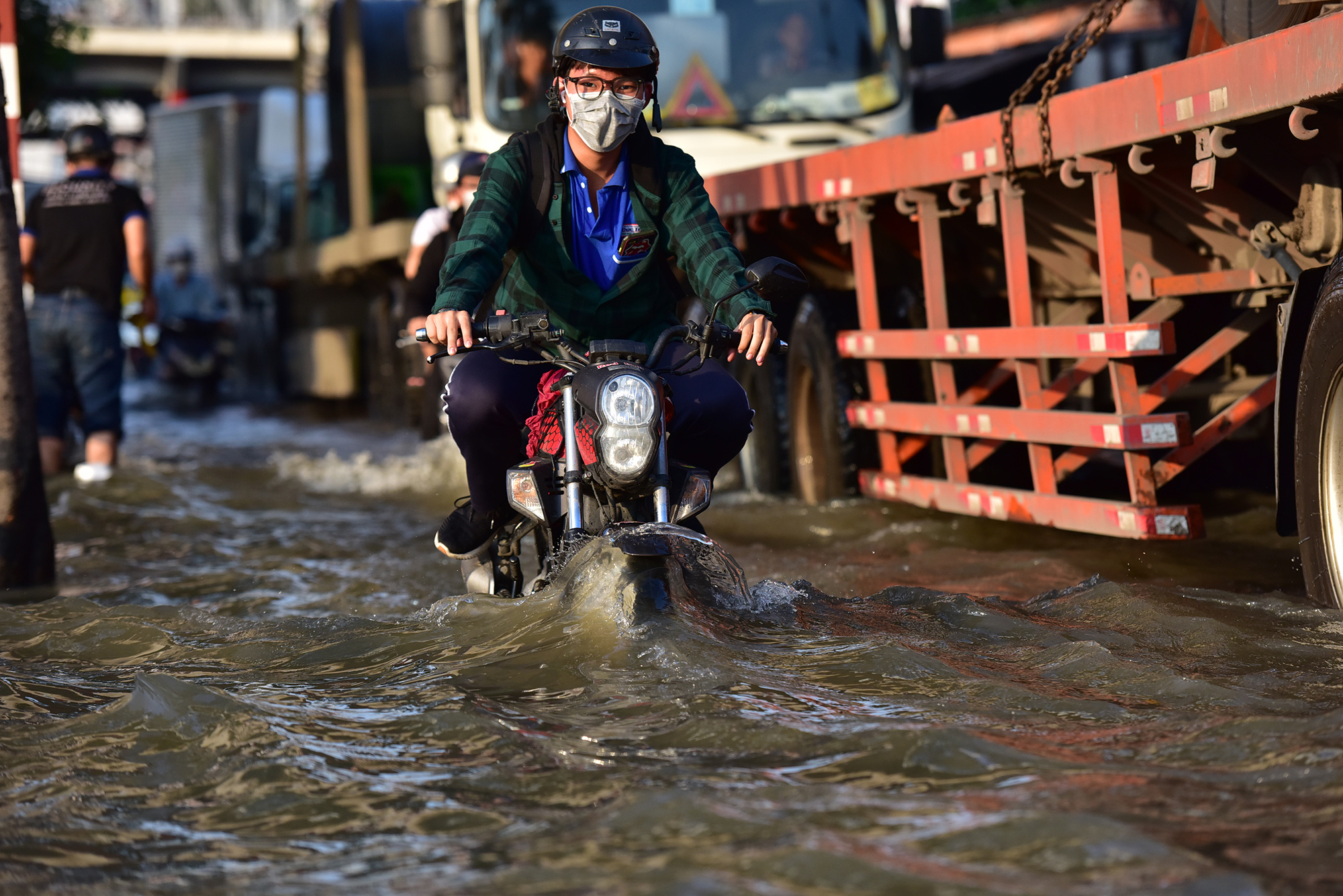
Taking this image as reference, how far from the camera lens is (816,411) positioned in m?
8.49

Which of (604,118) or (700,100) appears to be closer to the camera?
(604,118)

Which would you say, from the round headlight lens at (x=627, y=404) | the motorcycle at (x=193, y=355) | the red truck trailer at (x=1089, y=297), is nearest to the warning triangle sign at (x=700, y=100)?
the red truck trailer at (x=1089, y=297)

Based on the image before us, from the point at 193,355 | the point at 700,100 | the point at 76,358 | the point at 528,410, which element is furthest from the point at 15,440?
the point at 193,355

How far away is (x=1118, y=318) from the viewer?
18.7 ft

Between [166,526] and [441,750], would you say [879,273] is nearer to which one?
[166,526]

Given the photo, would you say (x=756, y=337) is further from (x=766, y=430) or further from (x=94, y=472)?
(x=94, y=472)

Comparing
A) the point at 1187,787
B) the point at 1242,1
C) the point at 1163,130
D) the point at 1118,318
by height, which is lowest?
the point at 1187,787

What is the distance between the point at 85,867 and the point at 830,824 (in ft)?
4.11

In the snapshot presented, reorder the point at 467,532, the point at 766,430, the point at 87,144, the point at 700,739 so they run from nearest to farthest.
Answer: the point at 700,739 → the point at 467,532 → the point at 766,430 → the point at 87,144

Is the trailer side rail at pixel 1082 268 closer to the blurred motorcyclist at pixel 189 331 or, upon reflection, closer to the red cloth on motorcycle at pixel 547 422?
the red cloth on motorcycle at pixel 547 422

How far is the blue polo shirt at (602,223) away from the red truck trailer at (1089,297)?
1.72 meters

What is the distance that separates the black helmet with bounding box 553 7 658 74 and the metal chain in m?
1.90

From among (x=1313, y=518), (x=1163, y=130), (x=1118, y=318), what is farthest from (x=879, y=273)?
(x=1313, y=518)

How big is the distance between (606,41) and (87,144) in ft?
20.5
